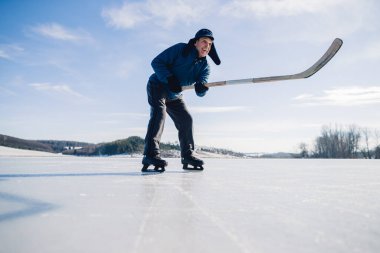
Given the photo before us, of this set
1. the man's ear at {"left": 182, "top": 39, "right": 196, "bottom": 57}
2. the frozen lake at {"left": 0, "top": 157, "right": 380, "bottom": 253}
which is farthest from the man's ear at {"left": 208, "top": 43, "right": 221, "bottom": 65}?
the frozen lake at {"left": 0, "top": 157, "right": 380, "bottom": 253}

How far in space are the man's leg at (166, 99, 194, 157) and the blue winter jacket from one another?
12 centimetres

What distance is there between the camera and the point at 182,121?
3184 mm

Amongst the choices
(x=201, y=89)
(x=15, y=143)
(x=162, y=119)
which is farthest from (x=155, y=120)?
(x=15, y=143)

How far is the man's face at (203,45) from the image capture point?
114 inches

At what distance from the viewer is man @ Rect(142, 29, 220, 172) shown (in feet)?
9.14

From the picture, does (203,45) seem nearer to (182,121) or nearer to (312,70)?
(182,121)

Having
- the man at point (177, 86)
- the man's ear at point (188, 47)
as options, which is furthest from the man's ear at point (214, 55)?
the man's ear at point (188, 47)

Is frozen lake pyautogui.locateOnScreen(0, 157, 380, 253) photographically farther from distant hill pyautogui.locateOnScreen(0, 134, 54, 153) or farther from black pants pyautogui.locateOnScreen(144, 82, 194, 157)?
distant hill pyautogui.locateOnScreen(0, 134, 54, 153)

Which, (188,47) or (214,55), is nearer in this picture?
(188,47)

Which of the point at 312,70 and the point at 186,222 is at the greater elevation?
the point at 312,70

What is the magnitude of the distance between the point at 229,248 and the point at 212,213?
34cm

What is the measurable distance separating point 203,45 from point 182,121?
84 centimetres

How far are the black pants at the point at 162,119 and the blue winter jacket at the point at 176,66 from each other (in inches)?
3.8

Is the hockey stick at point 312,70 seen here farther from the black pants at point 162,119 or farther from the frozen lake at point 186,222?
the frozen lake at point 186,222
